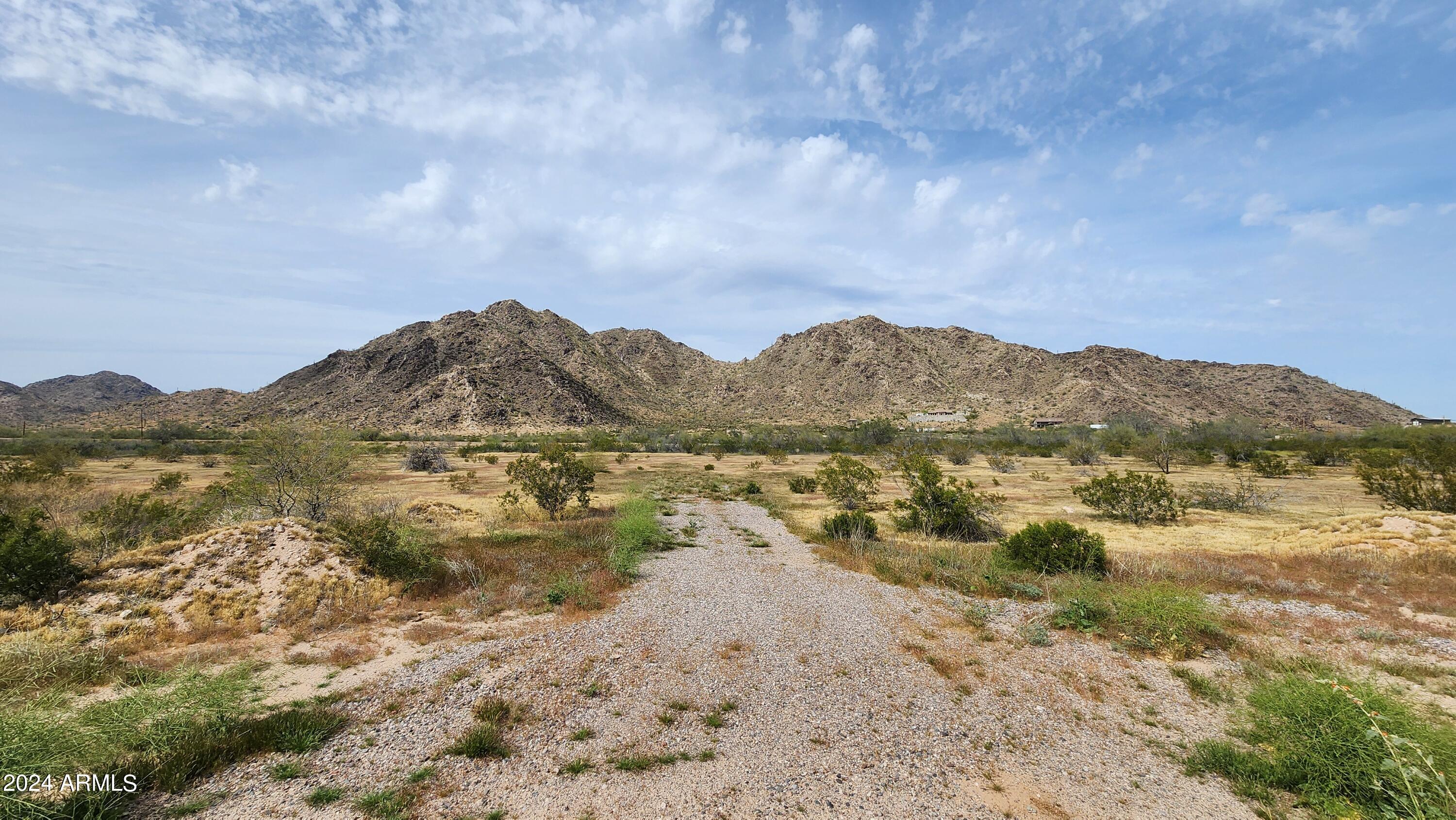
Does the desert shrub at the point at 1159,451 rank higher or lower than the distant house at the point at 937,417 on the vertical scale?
lower

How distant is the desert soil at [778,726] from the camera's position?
5246 mm

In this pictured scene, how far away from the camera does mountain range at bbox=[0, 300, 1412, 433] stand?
283 feet

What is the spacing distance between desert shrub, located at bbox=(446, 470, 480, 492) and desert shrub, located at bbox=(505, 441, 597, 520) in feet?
30.0

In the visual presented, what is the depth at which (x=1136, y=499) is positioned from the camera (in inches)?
834

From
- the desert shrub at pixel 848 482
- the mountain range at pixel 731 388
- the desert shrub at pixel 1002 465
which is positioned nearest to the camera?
the desert shrub at pixel 848 482

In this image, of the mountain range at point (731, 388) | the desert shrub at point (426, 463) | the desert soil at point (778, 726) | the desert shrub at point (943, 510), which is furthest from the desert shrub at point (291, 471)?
the mountain range at point (731, 388)

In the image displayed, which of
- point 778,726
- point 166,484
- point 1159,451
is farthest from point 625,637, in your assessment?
point 1159,451

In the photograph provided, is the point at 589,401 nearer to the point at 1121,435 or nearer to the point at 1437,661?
the point at 1121,435

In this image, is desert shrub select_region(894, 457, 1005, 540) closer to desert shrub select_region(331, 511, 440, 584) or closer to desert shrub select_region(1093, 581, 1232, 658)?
desert shrub select_region(1093, 581, 1232, 658)

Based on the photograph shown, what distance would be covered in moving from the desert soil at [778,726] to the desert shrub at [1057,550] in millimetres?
3720

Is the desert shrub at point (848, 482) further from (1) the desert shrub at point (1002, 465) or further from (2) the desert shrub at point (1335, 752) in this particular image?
(1) the desert shrub at point (1002, 465)

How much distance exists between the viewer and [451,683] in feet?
24.4

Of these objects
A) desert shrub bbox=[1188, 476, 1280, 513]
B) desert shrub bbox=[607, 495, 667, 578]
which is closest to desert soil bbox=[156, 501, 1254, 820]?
desert shrub bbox=[607, 495, 667, 578]

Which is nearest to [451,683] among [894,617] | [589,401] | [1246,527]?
[894,617]
